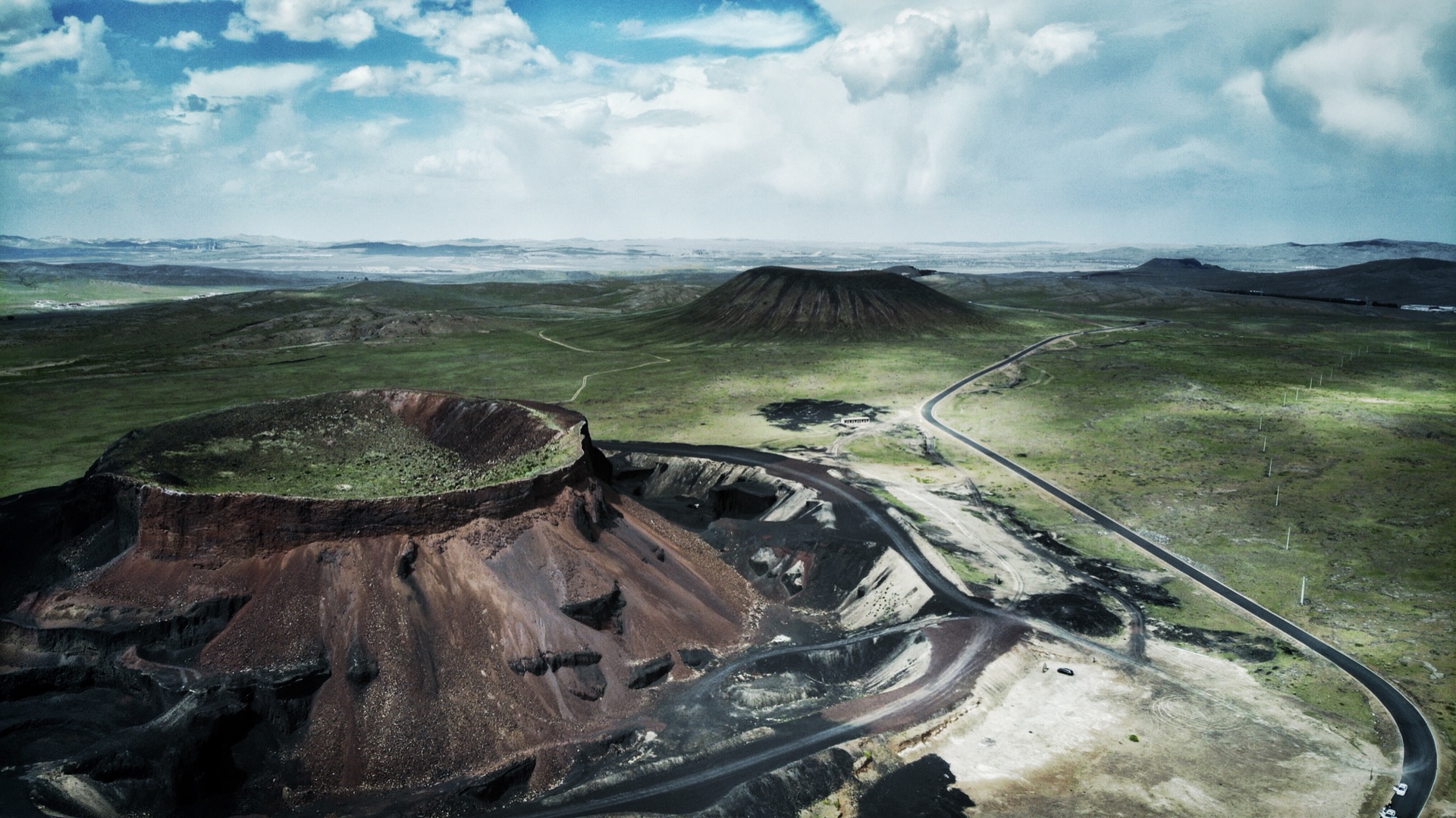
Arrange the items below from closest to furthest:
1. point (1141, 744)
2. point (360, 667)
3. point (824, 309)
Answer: point (360, 667), point (1141, 744), point (824, 309)

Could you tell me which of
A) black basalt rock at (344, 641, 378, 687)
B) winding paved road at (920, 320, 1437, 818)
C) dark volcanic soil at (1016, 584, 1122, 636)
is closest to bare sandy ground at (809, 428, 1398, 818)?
winding paved road at (920, 320, 1437, 818)

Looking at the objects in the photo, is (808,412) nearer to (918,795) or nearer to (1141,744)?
(1141,744)

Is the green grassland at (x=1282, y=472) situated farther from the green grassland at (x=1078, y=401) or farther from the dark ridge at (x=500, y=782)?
the dark ridge at (x=500, y=782)

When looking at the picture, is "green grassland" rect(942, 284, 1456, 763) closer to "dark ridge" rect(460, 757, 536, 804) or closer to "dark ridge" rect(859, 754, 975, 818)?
"dark ridge" rect(859, 754, 975, 818)

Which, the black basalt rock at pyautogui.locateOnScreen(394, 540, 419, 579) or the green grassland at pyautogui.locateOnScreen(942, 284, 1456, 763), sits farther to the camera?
the green grassland at pyautogui.locateOnScreen(942, 284, 1456, 763)

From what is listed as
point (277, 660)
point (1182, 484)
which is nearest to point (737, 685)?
point (277, 660)

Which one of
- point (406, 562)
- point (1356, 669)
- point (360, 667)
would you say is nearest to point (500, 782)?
point (360, 667)
